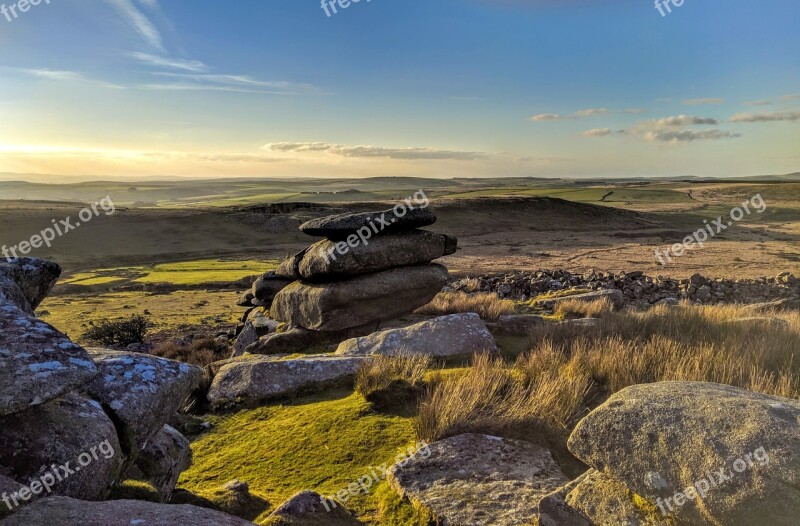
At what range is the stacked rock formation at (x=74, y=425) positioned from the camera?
149 inches

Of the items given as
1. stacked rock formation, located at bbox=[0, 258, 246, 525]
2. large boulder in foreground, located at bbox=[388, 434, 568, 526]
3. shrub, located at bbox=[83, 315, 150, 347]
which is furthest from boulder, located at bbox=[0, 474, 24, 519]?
shrub, located at bbox=[83, 315, 150, 347]

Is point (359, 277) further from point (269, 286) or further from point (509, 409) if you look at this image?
point (509, 409)

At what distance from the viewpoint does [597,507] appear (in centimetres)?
423

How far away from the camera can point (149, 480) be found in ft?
17.5

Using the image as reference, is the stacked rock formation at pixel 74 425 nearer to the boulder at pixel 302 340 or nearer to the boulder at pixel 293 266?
the boulder at pixel 302 340

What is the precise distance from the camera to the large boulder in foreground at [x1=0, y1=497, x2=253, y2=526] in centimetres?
348

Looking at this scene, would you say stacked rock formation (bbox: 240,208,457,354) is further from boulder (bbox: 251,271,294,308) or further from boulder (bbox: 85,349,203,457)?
boulder (bbox: 85,349,203,457)

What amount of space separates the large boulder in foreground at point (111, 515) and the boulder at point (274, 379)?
512 centimetres

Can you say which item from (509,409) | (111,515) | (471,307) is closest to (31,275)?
(111,515)

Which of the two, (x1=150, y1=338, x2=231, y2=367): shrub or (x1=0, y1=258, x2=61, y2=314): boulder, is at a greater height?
(x1=0, y1=258, x2=61, y2=314): boulder

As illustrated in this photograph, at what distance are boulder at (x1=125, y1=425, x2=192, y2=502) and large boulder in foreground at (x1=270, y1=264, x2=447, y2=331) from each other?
7.35 metres

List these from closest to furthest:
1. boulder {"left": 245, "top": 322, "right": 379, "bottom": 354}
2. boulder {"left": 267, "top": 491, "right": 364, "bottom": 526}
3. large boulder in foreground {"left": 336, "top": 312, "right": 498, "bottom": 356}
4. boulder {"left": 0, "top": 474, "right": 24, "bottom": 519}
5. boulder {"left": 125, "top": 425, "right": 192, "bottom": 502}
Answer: boulder {"left": 0, "top": 474, "right": 24, "bottom": 519}
boulder {"left": 267, "top": 491, "right": 364, "bottom": 526}
boulder {"left": 125, "top": 425, "right": 192, "bottom": 502}
large boulder in foreground {"left": 336, "top": 312, "right": 498, "bottom": 356}
boulder {"left": 245, "top": 322, "right": 379, "bottom": 354}

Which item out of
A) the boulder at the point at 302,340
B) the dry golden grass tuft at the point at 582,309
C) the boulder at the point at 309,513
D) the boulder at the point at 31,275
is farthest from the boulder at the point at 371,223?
the boulder at the point at 309,513

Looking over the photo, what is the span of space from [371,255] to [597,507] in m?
9.82
